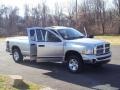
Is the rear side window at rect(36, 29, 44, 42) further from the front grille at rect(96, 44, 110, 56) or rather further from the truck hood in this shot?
the front grille at rect(96, 44, 110, 56)

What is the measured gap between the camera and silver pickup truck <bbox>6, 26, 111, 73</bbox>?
41.9ft

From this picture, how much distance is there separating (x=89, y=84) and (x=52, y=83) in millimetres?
1279

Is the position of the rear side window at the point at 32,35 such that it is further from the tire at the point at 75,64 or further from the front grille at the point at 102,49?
the front grille at the point at 102,49

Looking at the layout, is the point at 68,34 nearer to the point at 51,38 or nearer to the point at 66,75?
the point at 51,38

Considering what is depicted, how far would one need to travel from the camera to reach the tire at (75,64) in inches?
511

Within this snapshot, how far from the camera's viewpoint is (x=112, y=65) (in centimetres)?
1488

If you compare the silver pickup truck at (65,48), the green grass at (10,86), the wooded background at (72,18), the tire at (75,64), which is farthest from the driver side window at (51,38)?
the wooded background at (72,18)

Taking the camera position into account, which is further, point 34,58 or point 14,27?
point 14,27

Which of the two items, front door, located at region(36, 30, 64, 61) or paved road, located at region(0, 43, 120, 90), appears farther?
front door, located at region(36, 30, 64, 61)

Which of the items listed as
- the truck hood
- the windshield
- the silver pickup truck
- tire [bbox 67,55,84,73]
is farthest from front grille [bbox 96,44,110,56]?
the windshield

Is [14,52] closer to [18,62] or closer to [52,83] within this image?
[18,62]

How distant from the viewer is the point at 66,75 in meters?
12.8

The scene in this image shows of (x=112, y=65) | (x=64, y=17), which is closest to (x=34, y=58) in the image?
(x=112, y=65)

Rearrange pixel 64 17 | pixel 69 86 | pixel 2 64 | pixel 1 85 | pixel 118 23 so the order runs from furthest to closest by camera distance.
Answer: pixel 64 17 → pixel 118 23 → pixel 2 64 → pixel 69 86 → pixel 1 85
